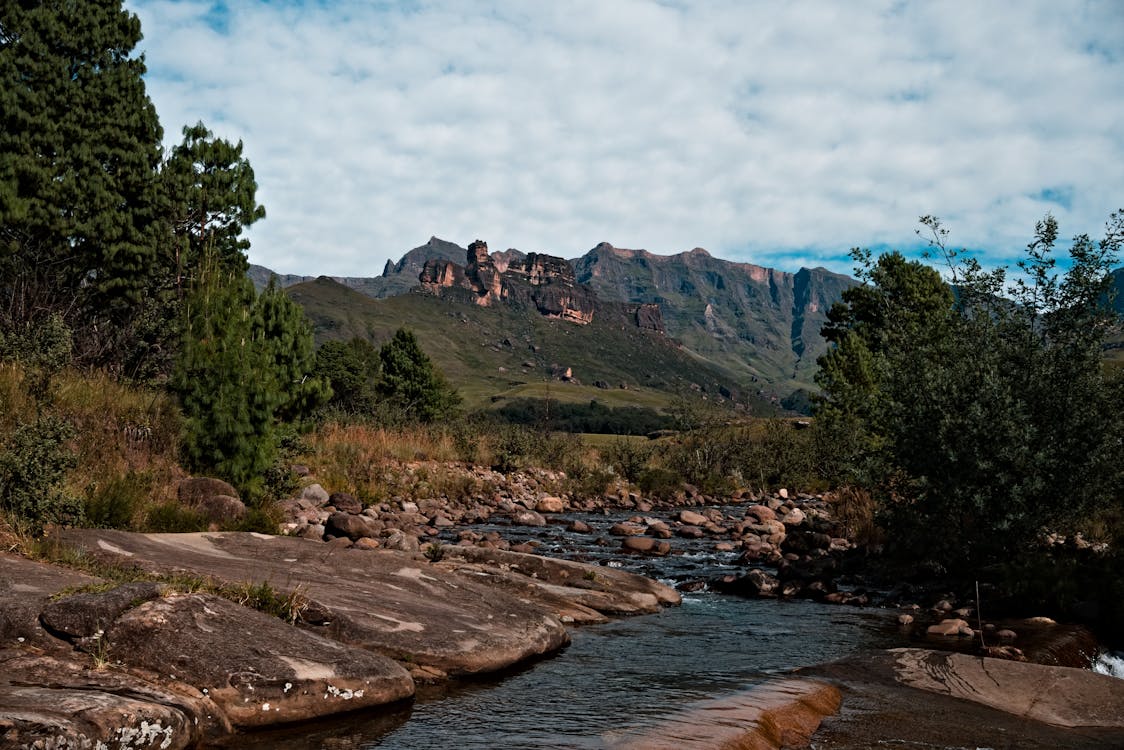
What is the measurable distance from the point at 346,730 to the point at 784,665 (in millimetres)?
5825

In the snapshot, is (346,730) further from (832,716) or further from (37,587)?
(832,716)

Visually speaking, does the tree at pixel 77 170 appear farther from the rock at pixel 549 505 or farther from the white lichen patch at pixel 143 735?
the white lichen patch at pixel 143 735

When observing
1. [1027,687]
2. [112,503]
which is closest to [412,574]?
[112,503]

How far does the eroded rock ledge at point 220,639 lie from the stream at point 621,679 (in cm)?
32

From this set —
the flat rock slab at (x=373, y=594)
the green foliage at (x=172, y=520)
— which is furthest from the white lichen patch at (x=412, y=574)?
Answer: the green foliage at (x=172, y=520)

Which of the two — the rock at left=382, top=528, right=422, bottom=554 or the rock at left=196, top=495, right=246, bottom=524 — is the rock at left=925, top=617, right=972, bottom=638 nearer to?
the rock at left=382, top=528, right=422, bottom=554

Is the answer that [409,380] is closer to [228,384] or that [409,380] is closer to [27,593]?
[228,384]

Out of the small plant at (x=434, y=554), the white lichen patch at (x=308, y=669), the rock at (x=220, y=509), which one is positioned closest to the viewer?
the white lichen patch at (x=308, y=669)

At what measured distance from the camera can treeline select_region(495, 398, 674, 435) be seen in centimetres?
15688

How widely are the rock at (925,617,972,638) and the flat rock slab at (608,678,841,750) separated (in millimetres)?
4245

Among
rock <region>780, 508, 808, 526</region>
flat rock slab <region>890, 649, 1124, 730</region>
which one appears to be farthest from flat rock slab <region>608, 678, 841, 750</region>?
rock <region>780, 508, 808, 526</region>

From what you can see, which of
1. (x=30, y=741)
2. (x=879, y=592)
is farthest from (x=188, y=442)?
(x=879, y=592)

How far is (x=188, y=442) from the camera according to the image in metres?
15.7

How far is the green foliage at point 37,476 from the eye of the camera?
890cm
